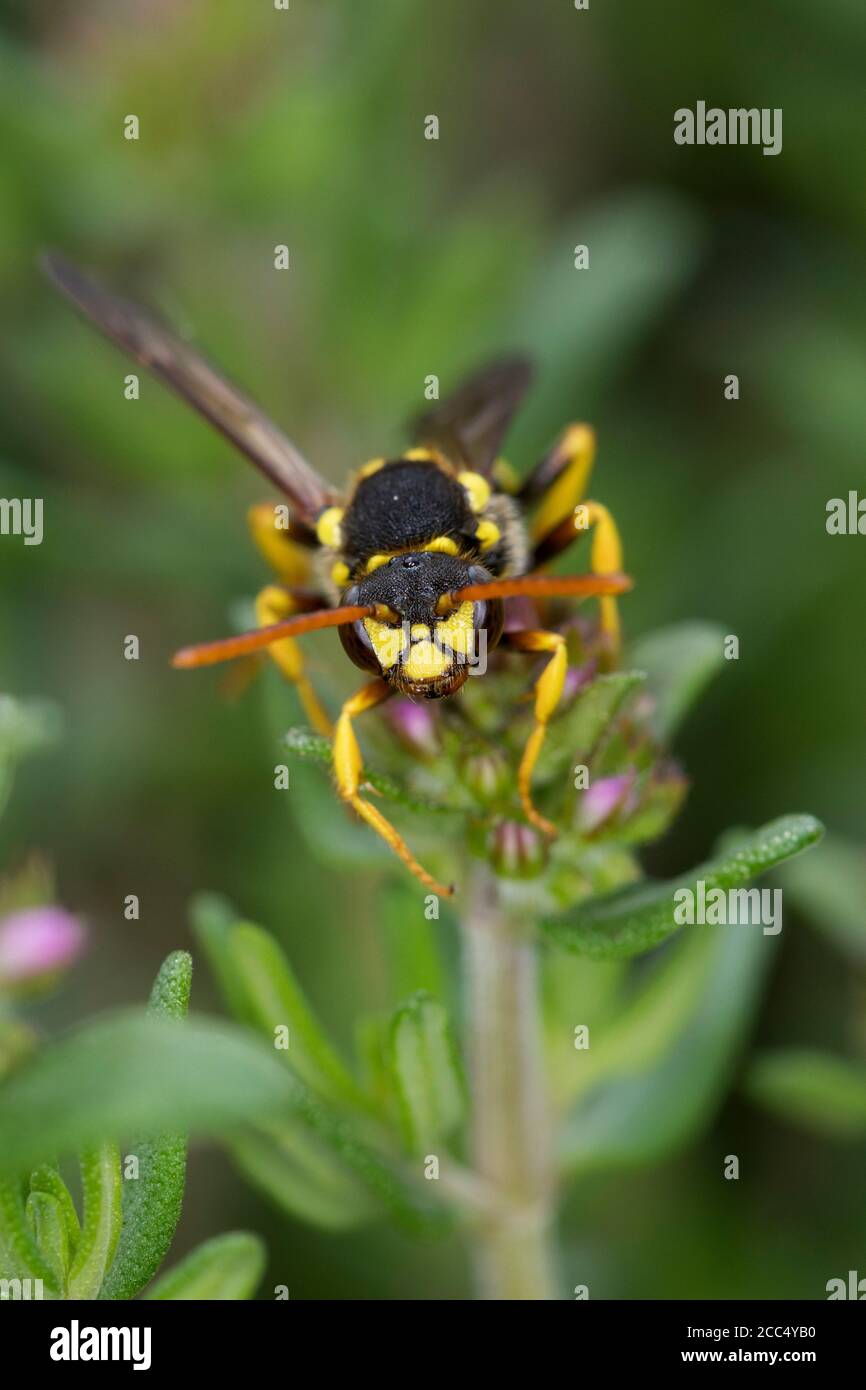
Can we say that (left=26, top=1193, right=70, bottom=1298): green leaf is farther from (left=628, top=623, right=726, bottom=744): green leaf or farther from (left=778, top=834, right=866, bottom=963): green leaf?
(left=778, top=834, right=866, bottom=963): green leaf

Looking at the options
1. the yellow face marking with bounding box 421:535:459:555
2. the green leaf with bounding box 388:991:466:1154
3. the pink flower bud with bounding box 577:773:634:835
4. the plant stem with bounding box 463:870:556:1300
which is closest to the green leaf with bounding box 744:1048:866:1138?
the plant stem with bounding box 463:870:556:1300

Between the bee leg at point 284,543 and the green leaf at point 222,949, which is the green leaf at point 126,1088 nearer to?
the green leaf at point 222,949

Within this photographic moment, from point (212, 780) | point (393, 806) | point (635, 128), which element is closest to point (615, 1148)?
point (393, 806)

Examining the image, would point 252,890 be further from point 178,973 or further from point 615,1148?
point 178,973
